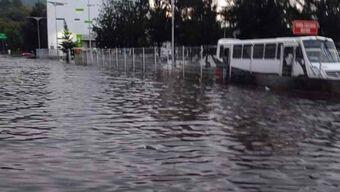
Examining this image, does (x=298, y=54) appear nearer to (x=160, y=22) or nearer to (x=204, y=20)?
(x=204, y=20)

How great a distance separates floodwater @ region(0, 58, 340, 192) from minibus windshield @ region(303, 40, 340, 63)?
28.6ft

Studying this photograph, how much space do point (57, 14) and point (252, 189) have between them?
444ft

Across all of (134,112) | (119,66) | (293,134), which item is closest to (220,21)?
(119,66)

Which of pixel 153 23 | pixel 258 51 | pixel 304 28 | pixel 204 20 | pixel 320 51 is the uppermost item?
pixel 204 20

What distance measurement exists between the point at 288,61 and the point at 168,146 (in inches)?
794

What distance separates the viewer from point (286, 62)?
31078 millimetres

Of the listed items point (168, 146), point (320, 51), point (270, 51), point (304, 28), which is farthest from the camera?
point (304, 28)

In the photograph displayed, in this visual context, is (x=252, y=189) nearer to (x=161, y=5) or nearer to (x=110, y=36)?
(x=161, y=5)

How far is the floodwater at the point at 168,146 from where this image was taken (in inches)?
349

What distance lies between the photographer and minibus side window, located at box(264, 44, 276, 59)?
3234 cm

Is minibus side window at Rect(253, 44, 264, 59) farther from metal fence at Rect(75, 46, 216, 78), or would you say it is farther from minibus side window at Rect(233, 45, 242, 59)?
metal fence at Rect(75, 46, 216, 78)

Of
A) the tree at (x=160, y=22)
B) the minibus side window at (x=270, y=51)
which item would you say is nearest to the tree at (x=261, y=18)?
the minibus side window at (x=270, y=51)

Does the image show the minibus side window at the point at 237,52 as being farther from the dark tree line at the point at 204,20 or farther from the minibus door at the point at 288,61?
the dark tree line at the point at 204,20

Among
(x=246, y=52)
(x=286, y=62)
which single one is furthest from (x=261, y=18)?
(x=286, y=62)
